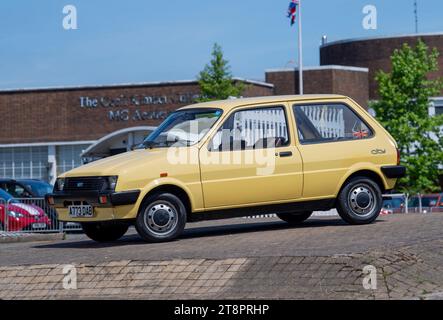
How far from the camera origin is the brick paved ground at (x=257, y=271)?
9.06 meters

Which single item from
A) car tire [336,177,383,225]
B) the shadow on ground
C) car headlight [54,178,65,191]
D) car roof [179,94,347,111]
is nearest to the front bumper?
car headlight [54,178,65,191]

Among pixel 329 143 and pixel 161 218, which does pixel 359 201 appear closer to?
pixel 329 143

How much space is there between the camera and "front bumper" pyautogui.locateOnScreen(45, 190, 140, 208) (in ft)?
38.6

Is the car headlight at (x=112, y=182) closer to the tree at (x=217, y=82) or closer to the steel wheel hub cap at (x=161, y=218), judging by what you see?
the steel wheel hub cap at (x=161, y=218)

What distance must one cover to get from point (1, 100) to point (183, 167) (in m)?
41.7

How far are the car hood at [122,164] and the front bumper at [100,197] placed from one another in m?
0.25

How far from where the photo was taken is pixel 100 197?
11852 millimetres

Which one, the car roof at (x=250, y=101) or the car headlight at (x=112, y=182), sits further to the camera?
the car roof at (x=250, y=101)

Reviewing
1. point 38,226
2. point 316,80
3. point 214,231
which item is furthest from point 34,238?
point 316,80

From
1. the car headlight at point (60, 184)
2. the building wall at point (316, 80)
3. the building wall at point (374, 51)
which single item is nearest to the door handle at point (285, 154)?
the car headlight at point (60, 184)

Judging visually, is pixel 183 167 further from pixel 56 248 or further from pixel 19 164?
pixel 19 164

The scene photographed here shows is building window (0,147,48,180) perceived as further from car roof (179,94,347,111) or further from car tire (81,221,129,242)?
car roof (179,94,347,111)

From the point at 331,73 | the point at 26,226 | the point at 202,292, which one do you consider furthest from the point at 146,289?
the point at 331,73

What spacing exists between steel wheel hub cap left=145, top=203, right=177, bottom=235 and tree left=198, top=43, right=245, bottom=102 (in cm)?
3496
